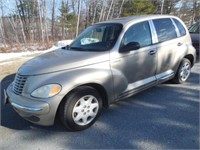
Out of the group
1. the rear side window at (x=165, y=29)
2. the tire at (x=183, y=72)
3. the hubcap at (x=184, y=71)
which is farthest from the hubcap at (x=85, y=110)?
the hubcap at (x=184, y=71)

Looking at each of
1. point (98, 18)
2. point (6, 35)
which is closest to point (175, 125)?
point (6, 35)

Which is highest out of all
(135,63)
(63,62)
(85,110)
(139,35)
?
(139,35)

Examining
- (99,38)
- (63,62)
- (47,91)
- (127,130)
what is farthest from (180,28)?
(47,91)

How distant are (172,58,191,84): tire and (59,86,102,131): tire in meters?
2.43

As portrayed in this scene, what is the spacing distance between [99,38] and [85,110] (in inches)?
58.4

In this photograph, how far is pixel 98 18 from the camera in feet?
65.6

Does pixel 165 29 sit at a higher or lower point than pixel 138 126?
higher

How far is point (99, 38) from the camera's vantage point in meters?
3.96

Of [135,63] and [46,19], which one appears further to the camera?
[46,19]

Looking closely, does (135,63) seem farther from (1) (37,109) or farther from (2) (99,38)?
(1) (37,109)

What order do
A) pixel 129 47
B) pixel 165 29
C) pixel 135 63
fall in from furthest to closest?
pixel 165 29
pixel 135 63
pixel 129 47

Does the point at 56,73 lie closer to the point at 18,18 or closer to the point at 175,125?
the point at 175,125

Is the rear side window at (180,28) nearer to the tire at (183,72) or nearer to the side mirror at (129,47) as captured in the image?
the tire at (183,72)

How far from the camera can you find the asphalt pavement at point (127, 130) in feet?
9.27
